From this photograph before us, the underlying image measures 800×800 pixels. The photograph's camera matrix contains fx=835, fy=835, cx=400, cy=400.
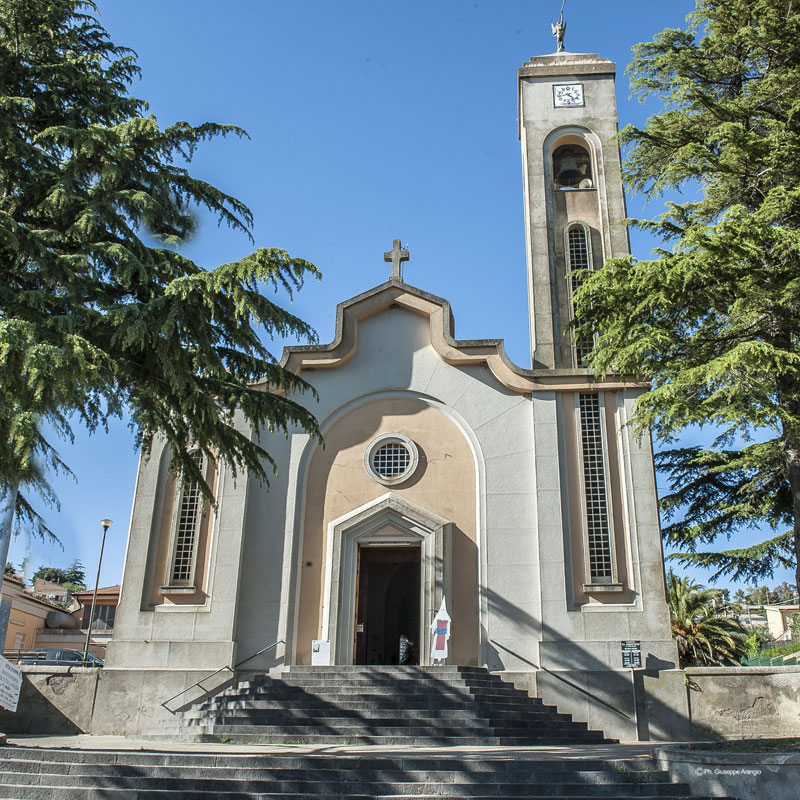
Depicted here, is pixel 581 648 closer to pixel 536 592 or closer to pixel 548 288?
pixel 536 592

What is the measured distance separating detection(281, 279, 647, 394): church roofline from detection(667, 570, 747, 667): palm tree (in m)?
15.5

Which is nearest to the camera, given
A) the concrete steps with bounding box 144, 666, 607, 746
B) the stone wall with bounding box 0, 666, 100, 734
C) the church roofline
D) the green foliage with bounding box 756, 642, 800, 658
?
the concrete steps with bounding box 144, 666, 607, 746

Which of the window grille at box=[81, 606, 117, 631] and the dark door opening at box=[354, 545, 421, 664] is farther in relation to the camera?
the window grille at box=[81, 606, 117, 631]

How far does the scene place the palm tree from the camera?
30.5 meters

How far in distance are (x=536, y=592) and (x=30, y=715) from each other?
10247 mm

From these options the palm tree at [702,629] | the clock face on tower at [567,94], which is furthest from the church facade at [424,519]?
the palm tree at [702,629]

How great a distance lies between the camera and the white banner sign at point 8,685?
11.4m

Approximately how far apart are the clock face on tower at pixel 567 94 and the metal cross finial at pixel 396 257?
603 cm

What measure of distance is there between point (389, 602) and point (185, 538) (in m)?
5.39

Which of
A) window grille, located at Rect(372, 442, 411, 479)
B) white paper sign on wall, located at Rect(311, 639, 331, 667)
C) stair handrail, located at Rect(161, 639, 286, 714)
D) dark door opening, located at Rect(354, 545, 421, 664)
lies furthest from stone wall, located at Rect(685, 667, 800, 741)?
stair handrail, located at Rect(161, 639, 286, 714)

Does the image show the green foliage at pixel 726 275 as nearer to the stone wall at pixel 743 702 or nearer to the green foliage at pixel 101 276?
the stone wall at pixel 743 702

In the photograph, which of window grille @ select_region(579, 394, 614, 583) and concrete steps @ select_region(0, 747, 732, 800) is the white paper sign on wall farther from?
concrete steps @ select_region(0, 747, 732, 800)

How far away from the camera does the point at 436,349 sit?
62.9 ft

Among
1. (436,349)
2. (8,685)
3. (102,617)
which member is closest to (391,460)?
(436,349)
